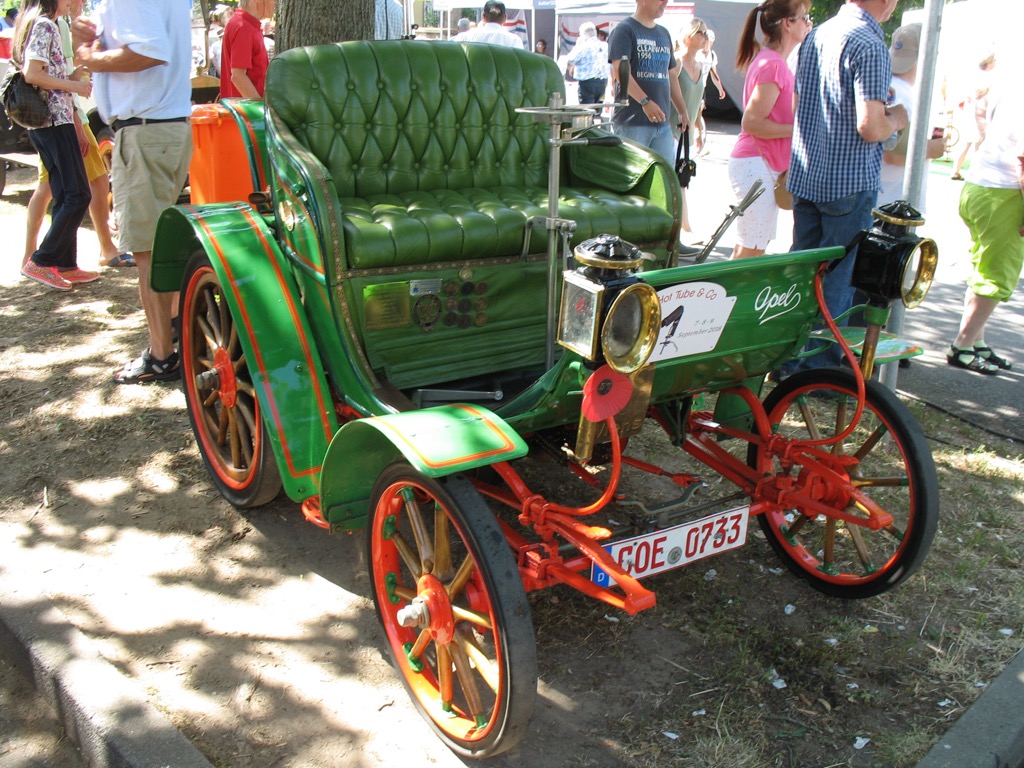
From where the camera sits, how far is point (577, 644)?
297 cm

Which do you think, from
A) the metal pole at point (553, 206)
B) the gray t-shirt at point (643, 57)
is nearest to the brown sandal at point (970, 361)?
the gray t-shirt at point (643, 57)

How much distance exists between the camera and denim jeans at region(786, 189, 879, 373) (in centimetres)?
435

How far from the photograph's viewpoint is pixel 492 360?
3.39m

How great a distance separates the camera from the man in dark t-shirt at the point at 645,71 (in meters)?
6.61

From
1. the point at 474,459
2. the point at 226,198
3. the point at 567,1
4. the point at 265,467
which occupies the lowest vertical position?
the point at 265,467

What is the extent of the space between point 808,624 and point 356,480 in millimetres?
1556

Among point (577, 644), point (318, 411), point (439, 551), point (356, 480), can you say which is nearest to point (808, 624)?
point (577, 644)

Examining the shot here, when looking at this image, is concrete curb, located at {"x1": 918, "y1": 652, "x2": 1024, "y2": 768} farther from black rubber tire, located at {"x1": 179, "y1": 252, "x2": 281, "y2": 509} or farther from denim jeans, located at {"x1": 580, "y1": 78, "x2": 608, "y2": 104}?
denim jeans, located at {"x1": 580, "y1": 78, "x2": 608, "y2": 104}

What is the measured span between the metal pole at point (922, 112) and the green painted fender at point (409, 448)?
91.5 inches

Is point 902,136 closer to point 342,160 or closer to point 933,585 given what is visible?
point 933,585

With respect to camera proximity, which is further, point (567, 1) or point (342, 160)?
point (567, 1)

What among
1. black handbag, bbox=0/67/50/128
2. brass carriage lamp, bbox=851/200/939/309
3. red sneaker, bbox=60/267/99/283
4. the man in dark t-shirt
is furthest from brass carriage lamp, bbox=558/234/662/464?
red sneaker, bbox=60/267/99/283

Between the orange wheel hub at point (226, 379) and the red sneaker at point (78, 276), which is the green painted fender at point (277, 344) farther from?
the red sneaker at point (78, 276)

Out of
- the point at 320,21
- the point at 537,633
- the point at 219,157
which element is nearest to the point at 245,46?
the point at 320,21
